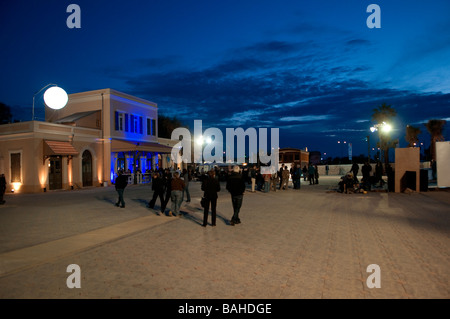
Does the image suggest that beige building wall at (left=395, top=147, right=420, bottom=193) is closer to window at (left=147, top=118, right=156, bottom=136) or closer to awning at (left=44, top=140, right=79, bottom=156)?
awning at (left=44, top=140, right=79, bottom=156)

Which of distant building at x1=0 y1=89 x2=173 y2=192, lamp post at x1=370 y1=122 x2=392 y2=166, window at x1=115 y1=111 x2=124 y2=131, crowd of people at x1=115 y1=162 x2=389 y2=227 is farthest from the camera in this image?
window at x1=115 y1=111 x2=124 y2=131

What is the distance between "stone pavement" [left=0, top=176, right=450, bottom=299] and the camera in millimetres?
5160

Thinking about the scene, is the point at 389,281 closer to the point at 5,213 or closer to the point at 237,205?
the point at 237,205

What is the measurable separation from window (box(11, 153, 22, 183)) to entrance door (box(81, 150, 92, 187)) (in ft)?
16.3

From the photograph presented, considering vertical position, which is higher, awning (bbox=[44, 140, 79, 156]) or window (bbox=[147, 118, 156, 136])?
window (bbox=[147, 118, 156, 136])

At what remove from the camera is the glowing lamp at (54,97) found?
26094 mm

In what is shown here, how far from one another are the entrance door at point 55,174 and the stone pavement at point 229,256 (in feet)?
50.9

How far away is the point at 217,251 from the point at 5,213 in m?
10.6

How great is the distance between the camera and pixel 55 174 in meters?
27.5

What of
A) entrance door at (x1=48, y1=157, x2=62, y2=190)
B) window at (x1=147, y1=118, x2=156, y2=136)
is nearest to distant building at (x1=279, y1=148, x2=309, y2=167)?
window at (x1=147, y1=118, x2=156, y2=136)

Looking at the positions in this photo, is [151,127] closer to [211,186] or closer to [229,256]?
[211,186]

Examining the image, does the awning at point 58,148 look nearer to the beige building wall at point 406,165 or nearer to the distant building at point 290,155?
the beige building wall at point 406,165

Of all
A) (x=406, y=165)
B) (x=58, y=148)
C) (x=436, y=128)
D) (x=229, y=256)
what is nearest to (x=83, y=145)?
(x=58, y=148)
